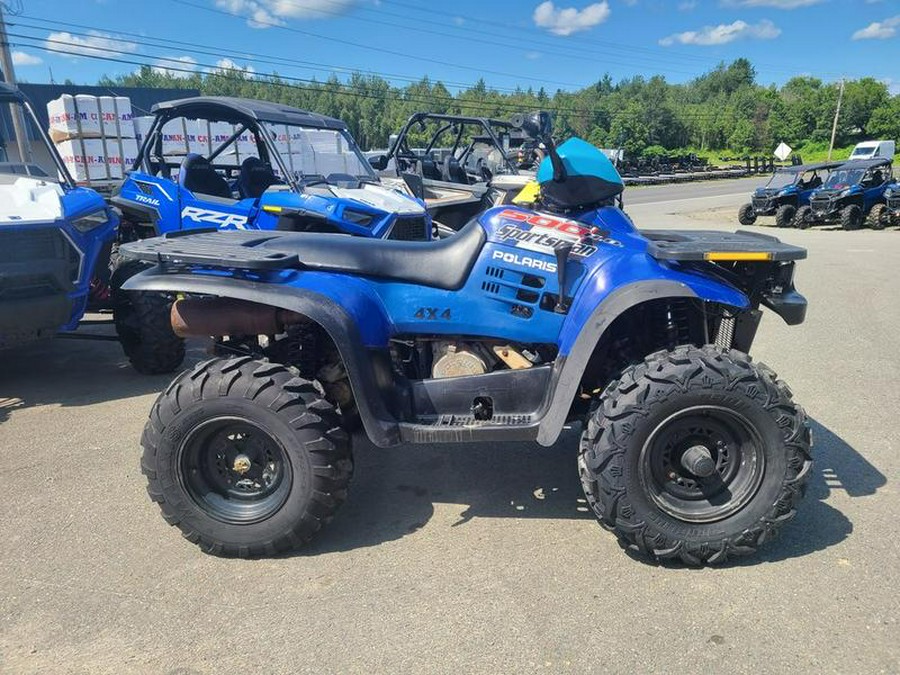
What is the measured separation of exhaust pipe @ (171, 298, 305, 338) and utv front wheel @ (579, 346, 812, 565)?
1.56 metres

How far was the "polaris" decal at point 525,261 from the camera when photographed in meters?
3.12

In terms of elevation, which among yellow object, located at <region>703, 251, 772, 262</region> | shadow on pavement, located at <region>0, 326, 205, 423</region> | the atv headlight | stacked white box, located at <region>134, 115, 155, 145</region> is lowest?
shadow on pavement, located at <region>0, 326, 205, 423</region>

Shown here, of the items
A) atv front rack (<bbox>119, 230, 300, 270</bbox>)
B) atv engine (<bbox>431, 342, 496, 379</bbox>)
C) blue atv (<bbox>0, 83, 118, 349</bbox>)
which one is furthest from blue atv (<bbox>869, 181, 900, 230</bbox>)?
atv front rack (<bbox>119, 230, 300, 270</bbox>)

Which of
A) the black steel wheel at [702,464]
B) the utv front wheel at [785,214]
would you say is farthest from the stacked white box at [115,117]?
the utv front wheel at [785,214]

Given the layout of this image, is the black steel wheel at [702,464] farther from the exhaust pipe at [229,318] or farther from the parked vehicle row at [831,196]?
the parked vehicle row at [831,196]

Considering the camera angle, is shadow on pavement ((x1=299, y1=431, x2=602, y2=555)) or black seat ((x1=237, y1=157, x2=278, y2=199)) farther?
black seat ((x1=237, y1=157, x2=278, y2=199))

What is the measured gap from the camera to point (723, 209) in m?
23.2

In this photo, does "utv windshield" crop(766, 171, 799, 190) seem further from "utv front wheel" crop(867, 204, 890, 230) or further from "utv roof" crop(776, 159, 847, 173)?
"utv front wheel" crop(867, 204, 890, 230)

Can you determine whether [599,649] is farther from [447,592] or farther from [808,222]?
[808,222]

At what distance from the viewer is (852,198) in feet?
56.5

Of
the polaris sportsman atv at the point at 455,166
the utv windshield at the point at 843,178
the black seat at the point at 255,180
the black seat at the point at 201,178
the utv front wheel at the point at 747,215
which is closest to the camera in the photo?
the black seat at the point at 201,178

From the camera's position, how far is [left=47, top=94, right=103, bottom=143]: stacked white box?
1128cm

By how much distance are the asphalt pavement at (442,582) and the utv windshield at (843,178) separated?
15.7m

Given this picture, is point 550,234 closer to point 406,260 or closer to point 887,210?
point 406,260
